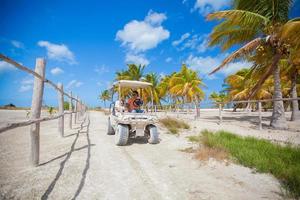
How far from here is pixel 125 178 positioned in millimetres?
4020

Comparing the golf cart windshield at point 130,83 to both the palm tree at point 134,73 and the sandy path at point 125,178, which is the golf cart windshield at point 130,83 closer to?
the sandy path at point 125,178

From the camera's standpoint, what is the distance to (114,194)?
3.34 metres

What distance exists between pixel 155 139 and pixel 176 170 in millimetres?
2919

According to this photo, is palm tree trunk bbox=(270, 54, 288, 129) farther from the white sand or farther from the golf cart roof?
the golf cart roof

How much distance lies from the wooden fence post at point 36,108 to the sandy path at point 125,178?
12.8 inches

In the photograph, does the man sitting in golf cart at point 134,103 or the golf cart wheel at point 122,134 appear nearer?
the golf cart wheel at point 122,134

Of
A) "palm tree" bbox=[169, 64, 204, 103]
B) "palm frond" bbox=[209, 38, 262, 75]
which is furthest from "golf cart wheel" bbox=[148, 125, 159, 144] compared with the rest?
"palm tree" bbox=[169, 64, 204, 103]

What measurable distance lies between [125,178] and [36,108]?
8.48 ft

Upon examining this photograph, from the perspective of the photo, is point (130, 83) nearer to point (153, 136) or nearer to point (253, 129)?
point (153, 136)

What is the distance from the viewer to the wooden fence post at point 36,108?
4.69m

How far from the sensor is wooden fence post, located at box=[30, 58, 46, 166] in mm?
4688

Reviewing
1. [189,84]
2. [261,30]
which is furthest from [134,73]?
[261,30]

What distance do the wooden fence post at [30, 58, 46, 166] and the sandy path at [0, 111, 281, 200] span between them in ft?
1.07

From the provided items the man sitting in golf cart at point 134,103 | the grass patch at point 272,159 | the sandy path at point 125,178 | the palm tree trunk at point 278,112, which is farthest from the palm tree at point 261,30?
the sandy path at point 125,178
